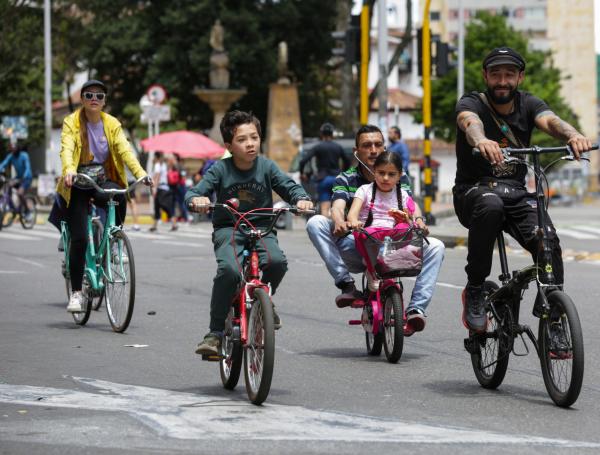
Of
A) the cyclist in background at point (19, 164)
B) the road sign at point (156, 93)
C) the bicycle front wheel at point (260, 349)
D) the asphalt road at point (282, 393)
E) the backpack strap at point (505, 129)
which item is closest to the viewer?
the asphalt road at point (282, 393)

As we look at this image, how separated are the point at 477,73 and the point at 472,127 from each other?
A: 233 ft

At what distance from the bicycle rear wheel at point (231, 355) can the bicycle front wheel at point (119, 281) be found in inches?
111

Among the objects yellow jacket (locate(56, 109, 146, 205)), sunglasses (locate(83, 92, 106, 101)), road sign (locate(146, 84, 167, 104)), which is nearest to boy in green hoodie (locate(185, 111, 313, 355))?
yellow jacket (locate(56, 109, 146, 205))

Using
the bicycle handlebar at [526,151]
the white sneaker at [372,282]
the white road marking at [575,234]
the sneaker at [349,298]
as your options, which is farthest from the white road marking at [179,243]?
the bicycle handlebar at [526,151]

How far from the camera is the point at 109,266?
11.2m

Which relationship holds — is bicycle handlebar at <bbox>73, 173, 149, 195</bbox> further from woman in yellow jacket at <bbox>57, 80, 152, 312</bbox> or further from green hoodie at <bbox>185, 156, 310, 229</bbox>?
green hoodie at <bbox>185, 156, 310, 229</bbox>

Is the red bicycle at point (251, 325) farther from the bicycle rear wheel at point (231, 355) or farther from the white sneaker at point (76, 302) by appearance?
the white sneaker at point (76, 302)

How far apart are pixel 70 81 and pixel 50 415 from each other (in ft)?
198

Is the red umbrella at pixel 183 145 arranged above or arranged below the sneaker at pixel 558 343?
above

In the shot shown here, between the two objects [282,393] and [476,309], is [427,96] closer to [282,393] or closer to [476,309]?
[476,309]

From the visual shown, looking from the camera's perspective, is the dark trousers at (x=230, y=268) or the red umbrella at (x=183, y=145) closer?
the dark trousers at (x=230, y=268)

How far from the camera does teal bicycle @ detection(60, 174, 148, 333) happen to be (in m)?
10.8

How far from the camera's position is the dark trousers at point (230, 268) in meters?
7.82

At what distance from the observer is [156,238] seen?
2569cm
